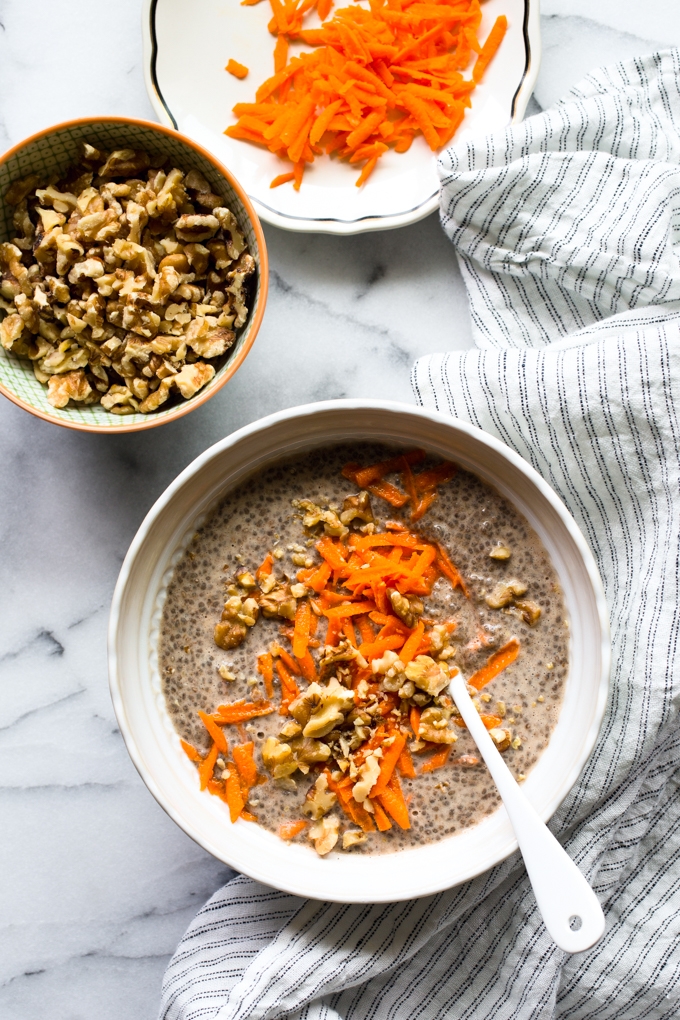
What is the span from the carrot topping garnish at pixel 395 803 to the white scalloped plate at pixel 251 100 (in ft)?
3.37

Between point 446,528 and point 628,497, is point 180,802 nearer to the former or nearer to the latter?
point 446,528

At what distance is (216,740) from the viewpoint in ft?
4.65

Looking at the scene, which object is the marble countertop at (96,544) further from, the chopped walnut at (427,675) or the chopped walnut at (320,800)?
the chopped walnut at (427,675)

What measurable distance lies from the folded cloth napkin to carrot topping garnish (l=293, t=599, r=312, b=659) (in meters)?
0.45

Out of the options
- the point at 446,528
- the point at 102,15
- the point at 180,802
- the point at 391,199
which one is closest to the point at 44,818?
the point at 180,802

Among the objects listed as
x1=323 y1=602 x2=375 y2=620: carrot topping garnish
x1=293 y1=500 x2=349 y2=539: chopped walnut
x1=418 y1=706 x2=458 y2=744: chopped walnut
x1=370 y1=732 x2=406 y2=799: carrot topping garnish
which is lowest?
x1=370 y1=732 x2=406 y2=799: carrot topping garnish

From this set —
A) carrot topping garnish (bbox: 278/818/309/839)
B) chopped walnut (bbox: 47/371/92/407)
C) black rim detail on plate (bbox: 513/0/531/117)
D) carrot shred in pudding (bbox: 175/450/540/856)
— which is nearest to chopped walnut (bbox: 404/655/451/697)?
carrot shred in pudding (bbox: 175/450/540/856)

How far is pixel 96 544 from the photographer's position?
168 centimetres

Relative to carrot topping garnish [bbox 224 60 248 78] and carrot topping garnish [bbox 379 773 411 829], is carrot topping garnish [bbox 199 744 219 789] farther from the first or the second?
carrot topping garnish [bbox 224 60 248 78]

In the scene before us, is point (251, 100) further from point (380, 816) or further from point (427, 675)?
point (380, 816)

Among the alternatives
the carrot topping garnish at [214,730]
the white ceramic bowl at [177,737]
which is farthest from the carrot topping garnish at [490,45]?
the carrot topping garnish at [214,730]

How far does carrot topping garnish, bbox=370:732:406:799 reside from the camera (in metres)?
1.36

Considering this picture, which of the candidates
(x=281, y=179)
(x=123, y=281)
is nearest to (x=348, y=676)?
(x=123, y=281)

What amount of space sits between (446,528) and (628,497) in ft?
1.13
